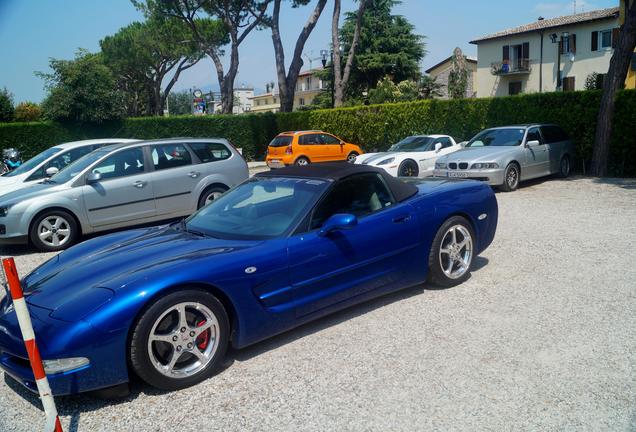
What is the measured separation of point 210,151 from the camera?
1016cm

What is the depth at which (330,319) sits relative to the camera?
471cm

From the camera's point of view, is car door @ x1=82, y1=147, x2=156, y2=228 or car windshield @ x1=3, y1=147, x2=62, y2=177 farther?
car windshield @ x1=3, y1=147, x2=62, y2=177

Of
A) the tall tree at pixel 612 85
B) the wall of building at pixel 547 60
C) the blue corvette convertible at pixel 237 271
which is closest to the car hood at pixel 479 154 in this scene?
the tall tree at pixel 612 85

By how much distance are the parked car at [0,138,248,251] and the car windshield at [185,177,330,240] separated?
169 inches

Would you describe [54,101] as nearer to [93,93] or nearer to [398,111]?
[93,93]

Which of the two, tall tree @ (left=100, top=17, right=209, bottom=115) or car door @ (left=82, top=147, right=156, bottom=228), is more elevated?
tall tree @ (left=100, top=17, right=209, bottom=115)

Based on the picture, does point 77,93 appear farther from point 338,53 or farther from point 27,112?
point 27,112

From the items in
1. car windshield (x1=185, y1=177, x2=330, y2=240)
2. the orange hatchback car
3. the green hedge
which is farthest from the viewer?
the orange hatchback car

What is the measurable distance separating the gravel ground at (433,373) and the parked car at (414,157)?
348 inches

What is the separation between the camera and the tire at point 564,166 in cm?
1457

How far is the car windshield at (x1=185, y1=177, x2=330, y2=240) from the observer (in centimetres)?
438

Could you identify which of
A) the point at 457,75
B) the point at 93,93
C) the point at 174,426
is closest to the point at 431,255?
the point at 174,426

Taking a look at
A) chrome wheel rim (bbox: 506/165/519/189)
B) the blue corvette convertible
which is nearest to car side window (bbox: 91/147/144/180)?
the blue corvette convertible

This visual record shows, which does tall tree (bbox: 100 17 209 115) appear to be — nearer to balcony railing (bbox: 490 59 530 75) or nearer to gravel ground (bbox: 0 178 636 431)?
balcony railing (bbox: 490 59 530 75)
